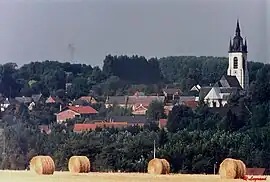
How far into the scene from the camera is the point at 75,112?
8.77 m

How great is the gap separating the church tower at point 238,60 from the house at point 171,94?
1.82 ft

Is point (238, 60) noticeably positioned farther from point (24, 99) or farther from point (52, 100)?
point (24, 99)

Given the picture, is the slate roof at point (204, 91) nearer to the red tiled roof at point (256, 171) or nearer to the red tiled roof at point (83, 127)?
the red tiled roof at point (83, 127)

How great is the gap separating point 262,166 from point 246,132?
0.95 metres

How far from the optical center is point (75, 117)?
28.8 ft

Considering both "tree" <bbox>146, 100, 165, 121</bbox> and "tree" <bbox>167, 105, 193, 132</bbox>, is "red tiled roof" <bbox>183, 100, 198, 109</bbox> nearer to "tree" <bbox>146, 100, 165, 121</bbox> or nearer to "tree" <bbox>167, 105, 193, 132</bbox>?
"tree" <bbox>167, 105, 193, 132</bbox>

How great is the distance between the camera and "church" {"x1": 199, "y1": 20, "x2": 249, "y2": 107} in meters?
8.22

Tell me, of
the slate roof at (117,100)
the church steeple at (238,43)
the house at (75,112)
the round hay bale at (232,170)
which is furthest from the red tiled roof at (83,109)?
the round hay bale at (232,170)

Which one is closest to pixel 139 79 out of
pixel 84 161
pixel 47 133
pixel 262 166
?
pixel 47 133

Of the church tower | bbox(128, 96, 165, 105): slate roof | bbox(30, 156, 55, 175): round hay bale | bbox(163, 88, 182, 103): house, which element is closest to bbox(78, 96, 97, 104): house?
bbox(128, 96, 165, 105): slate roof

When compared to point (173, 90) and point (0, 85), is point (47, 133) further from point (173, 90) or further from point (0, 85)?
point (173, 90)

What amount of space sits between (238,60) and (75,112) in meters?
1.64

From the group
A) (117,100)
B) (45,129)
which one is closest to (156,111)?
(117,100)

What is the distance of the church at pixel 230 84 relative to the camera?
8.22 m
